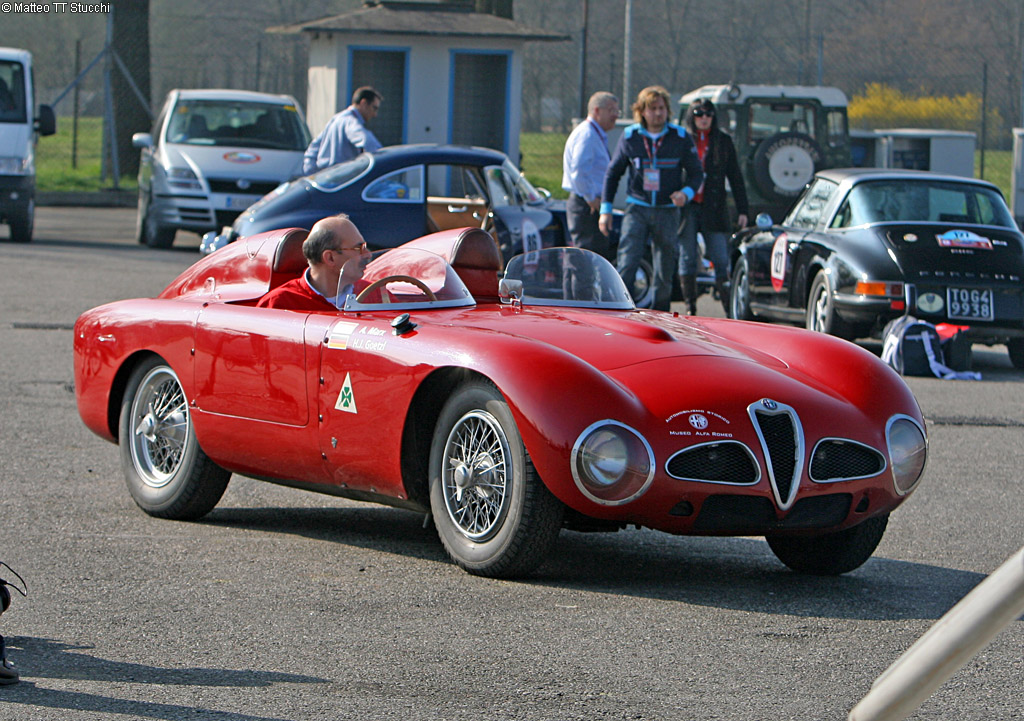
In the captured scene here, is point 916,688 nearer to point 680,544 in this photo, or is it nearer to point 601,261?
point 680,544

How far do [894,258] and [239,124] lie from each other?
11359 mm

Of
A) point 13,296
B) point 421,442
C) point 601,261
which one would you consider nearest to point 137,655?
point 421,442

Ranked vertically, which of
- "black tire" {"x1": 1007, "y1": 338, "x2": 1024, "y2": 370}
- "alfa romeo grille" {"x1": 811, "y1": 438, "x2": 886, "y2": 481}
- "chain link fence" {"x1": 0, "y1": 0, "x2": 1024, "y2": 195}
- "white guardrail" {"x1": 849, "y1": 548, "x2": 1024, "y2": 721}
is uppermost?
"chain link fence" {"x1": 0, "y1": 0, "x2": 1024, "y2": 195}

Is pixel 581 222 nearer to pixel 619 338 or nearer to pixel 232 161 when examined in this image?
pixel 619 338

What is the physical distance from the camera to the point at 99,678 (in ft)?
12.9

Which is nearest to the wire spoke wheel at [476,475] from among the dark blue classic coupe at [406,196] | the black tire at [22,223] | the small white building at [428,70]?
the dark blue classic coupe at [406,196]

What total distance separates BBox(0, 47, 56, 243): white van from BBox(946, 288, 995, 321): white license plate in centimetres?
1184

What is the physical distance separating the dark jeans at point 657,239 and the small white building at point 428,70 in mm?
13806

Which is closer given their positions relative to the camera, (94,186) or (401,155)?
(401,155)

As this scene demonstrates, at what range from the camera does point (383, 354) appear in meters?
5.37

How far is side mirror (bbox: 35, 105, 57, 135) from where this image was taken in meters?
19.5

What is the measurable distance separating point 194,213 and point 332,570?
14.5m

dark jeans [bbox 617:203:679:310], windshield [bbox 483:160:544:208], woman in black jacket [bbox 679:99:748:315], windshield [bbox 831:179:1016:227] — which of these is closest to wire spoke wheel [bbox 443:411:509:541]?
dark jeans [bbox 617:203:679:310]

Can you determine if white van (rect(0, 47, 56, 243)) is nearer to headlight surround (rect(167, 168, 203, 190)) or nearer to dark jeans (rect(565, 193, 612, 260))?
headlight surround (rect(167, 168, 203, 190))
